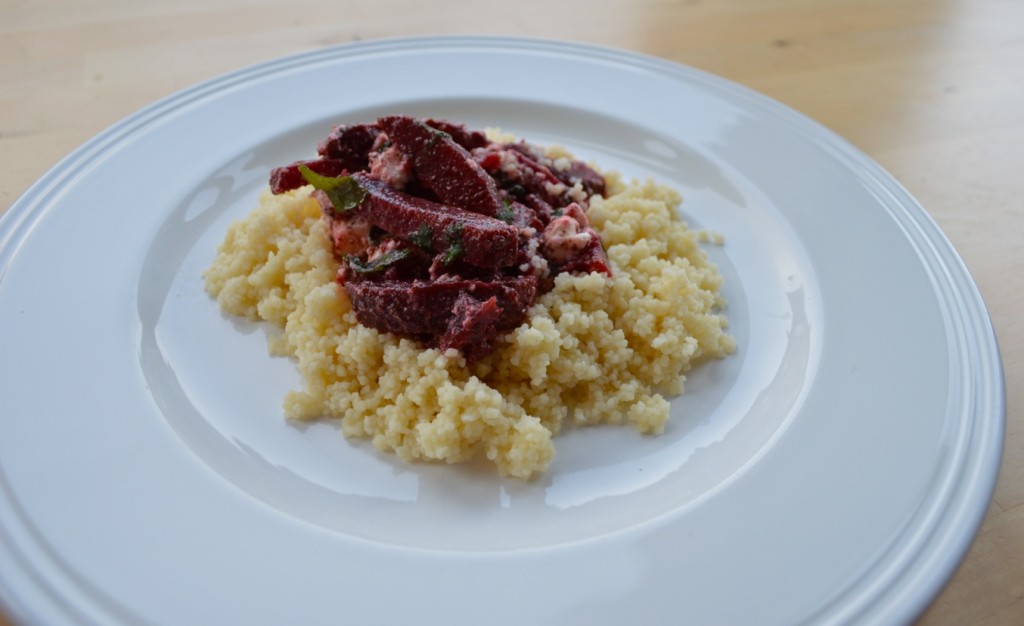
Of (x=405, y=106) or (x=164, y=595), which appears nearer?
(x=164, y=595)

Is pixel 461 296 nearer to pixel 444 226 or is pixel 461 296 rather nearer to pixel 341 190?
pixel 444 226

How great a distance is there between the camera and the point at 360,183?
8.98 feet

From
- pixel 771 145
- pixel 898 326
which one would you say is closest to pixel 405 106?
pixel 771 145

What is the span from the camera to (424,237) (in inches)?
103

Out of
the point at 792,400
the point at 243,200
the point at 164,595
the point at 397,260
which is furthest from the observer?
the point at 243,200

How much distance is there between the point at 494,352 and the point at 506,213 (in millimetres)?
543

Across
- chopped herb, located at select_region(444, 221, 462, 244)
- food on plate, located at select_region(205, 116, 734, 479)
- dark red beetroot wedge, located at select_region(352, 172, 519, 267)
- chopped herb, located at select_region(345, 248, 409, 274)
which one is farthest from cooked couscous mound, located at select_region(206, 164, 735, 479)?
chopped herb, located at select_region(444, 221, 462, 244)

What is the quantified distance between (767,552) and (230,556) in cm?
135

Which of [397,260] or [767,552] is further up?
[397,260]

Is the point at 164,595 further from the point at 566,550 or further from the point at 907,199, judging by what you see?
the point at 907,199

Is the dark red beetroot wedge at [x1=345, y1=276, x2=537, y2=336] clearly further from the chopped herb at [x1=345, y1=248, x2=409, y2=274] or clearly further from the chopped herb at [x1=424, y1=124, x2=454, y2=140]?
the chopped herb at [x1=424, y1=124, x2=454, y2=140]

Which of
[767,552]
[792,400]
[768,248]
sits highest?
[768,248]

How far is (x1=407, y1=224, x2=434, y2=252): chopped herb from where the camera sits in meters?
2.60

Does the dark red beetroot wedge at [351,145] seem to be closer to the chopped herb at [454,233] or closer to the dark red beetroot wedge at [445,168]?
the dark red beetroot wedge at [445,168]
